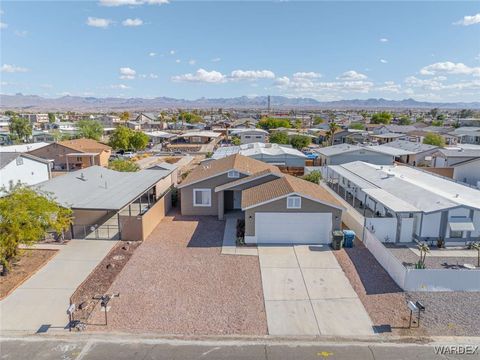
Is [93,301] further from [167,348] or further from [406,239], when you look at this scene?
[406,239]

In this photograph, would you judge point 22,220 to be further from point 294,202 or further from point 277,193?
point 294,202

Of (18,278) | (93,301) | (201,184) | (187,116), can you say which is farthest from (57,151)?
(187,116)

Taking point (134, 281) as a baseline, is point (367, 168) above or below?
above

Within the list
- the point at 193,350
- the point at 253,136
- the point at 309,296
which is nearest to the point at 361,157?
the point at 309,296

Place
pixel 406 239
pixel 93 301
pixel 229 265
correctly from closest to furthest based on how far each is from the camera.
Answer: pixel 93 301, pixel 229 265, pixel 406 239

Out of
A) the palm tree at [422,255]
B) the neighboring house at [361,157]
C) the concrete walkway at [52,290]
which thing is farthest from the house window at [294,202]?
the neighboring house at [361,157]

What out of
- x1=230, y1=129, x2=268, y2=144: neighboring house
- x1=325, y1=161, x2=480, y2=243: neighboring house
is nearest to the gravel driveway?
x1=325, y1=161, x2=480, y2=243: neighboring house
